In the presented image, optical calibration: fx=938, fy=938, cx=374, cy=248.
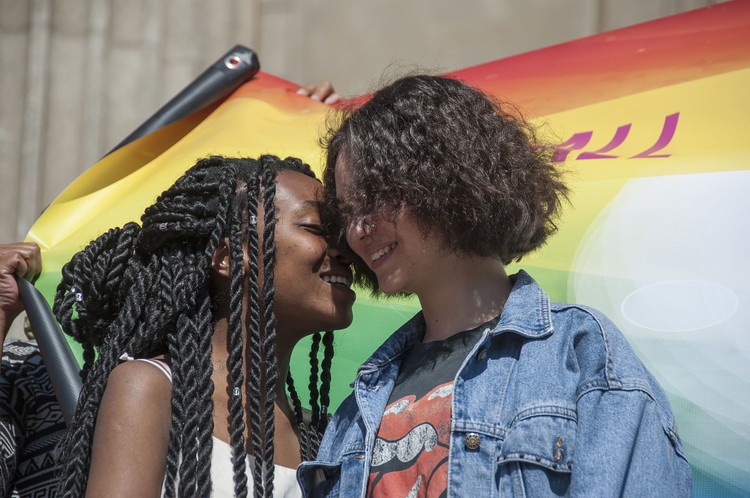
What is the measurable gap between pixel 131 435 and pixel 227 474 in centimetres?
24

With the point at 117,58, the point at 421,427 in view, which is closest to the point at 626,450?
the point at 421,427

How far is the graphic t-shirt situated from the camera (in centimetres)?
170

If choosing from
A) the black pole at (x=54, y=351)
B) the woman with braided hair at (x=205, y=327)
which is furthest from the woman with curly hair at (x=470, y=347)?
the black pole at (x=54, y=351)

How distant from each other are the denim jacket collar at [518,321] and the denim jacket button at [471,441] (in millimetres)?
205

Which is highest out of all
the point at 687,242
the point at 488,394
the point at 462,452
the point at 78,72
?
the point at 78,72

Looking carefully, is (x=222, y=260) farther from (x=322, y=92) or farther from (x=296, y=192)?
(x=322, y=92)

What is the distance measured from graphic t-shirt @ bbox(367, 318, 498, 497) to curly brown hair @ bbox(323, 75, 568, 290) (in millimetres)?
210

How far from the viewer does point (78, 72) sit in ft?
15.4

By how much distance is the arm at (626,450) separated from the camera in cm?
147

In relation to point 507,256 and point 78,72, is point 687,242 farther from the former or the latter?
point 78,72

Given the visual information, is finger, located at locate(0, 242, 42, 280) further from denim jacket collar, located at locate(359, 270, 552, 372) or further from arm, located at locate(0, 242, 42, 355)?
denim jacket collar, located at locate(359, 270, 552, 372)

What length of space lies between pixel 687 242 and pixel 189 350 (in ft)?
3.82

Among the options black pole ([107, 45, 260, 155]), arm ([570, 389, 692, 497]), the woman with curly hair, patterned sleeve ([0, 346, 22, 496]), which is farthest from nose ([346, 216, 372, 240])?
black pole ([107, 45, 260, 155])

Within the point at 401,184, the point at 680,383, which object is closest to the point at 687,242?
the point at 680,383
